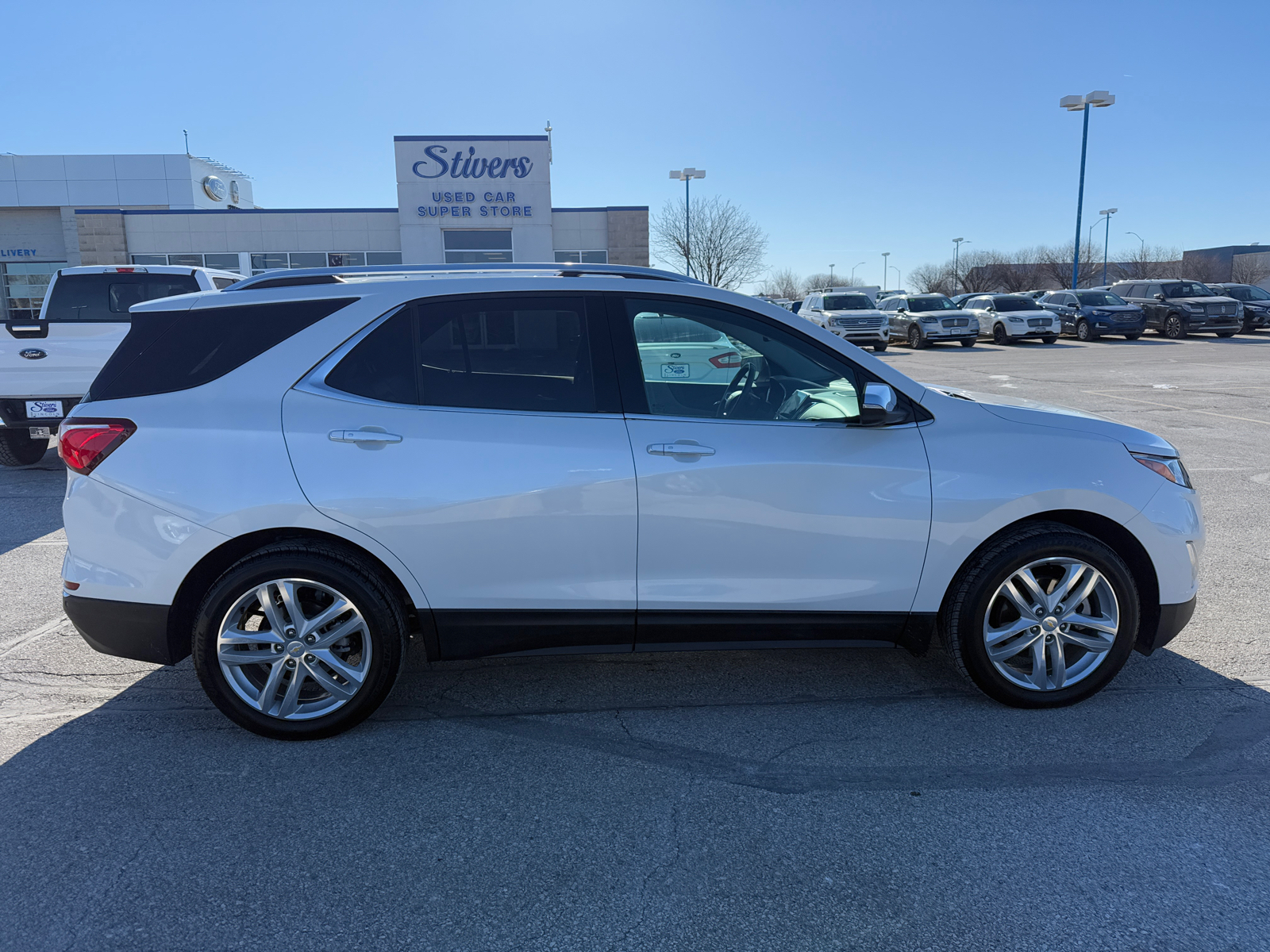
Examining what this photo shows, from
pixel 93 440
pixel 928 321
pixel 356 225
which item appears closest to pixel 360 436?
pixel 93 440

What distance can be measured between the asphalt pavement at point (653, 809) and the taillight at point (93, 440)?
3.66 ft

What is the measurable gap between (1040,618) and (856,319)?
27499mm

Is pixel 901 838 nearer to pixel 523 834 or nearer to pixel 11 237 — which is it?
pixel 523 834

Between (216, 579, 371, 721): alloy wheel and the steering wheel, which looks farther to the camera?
the steering wheel

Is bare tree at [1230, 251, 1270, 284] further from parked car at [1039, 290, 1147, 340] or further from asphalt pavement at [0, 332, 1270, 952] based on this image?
asphalt pavement at [0, 332, 1270, 952]

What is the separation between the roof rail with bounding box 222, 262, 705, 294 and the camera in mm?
3881

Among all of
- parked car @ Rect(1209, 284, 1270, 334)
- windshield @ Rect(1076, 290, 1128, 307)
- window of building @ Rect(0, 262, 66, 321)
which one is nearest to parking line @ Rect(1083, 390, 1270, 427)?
windshield @ Rect(1076, 290, 1128, 307)

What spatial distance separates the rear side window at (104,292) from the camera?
9.38 m

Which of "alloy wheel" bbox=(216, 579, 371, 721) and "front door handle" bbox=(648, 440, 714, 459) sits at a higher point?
"front door handle" bbox=(648, 440, 714, 459)

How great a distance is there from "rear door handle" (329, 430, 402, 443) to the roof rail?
2.28 feet

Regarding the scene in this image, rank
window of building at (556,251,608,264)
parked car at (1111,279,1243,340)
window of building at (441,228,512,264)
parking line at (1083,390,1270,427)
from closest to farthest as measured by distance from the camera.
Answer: parking line at (1083,390,1270,427) < parked car at (1111,279,1243,340) < window of building at (441,228,512,264) < window of building at (556,251,608,264)

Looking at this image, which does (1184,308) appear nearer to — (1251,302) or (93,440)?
(1251,302)

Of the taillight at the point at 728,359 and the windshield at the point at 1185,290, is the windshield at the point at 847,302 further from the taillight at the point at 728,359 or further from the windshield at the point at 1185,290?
the taillight at the point at 728,359

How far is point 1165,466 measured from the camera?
3.90 metres
